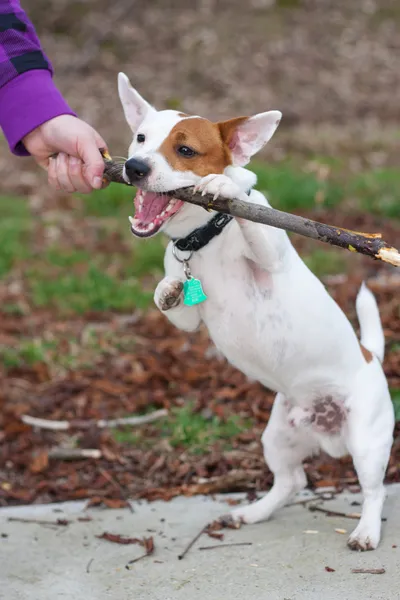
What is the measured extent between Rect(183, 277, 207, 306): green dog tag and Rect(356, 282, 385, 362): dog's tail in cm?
73

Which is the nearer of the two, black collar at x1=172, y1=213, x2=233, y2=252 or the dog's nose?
the dog's nose

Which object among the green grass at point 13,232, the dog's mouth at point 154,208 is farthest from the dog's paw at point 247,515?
the green grass at point 13,232

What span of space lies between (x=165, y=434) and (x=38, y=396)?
87cm

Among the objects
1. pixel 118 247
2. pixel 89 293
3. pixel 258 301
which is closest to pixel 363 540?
pixel 258 301

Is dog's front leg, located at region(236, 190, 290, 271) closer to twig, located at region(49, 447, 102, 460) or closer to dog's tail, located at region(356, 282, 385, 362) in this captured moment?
dog's tail, located at region(356, 282, 385, 362)

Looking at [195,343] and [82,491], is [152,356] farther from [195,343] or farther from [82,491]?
[82,491]

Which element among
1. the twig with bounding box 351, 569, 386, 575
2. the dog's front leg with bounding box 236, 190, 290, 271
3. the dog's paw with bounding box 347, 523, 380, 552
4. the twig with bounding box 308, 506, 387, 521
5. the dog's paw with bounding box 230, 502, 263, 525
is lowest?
the dog's paw with bounding box 230, 502, 263, 525

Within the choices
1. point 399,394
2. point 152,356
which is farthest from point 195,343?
point 399,394

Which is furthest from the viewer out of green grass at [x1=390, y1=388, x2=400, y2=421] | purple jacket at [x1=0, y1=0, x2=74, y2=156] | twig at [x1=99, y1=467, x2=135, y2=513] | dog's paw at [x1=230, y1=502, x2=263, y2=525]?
green grass at [x1=390, y1=388, x2=400, y2=421]

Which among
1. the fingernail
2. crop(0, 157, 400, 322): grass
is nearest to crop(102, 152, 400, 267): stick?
the fingernail

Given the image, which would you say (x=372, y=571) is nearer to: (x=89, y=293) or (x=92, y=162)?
(x=92, y=162)

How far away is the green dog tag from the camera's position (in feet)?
9.13

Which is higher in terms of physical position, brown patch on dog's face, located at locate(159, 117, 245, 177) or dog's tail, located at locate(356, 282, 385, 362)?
brown patch on dog's face, located at locate(159, 117, 245, 177)

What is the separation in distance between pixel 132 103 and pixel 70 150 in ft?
0.92
